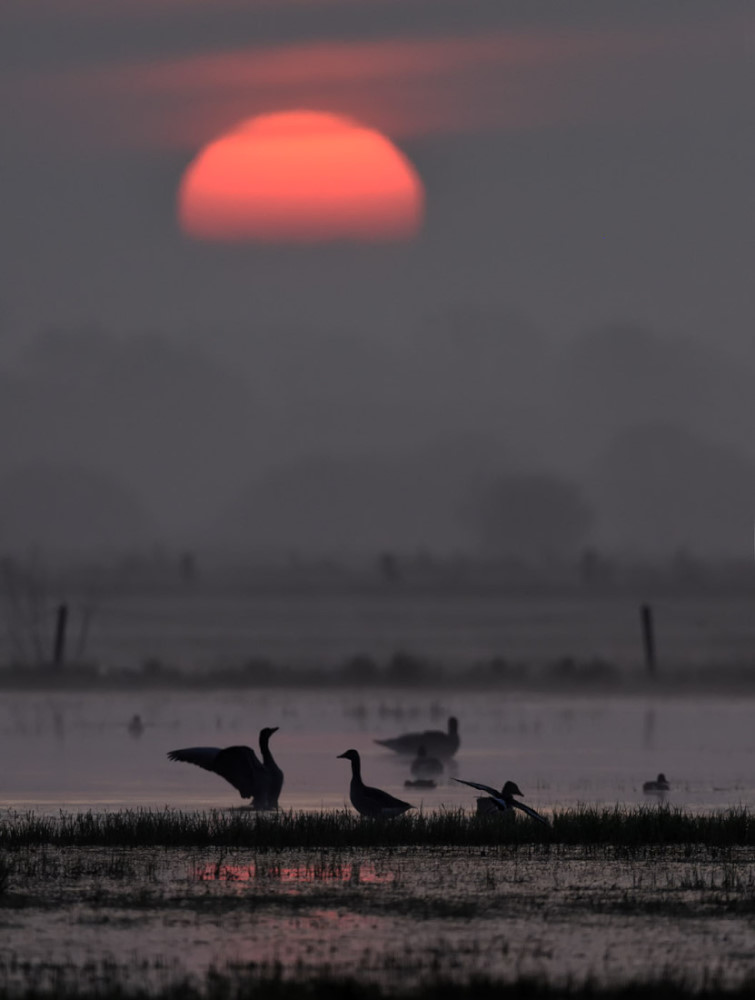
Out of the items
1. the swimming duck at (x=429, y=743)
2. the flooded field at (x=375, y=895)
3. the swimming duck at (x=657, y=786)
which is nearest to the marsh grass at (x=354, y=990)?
the flooded field at (x=375, y=895)

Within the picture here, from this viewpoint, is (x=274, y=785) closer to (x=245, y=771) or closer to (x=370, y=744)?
(x=245, y=771)

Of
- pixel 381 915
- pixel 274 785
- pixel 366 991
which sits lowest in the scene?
pixel 366 991

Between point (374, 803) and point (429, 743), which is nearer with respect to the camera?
point (374, 803)

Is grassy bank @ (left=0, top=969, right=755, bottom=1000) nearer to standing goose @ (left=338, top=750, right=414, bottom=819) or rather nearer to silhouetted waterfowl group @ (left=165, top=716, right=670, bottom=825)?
silhouetted waterfowl group @ (left=165, top=716, right=670, bottom=825)

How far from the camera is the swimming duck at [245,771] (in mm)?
22078

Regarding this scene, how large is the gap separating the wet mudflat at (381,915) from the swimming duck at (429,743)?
1149 centimetres

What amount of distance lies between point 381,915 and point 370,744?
19.1 m

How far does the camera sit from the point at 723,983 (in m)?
12.2

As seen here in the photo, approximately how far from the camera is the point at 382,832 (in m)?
18.8

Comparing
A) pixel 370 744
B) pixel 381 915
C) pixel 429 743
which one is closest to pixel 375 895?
pixel 381 915

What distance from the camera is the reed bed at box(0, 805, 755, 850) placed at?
731 inches

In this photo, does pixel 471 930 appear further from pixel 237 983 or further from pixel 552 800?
pixel 552 800

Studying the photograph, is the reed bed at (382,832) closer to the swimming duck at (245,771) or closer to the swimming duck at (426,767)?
the swimming duck at (245,771)

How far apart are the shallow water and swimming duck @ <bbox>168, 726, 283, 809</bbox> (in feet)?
3.11
